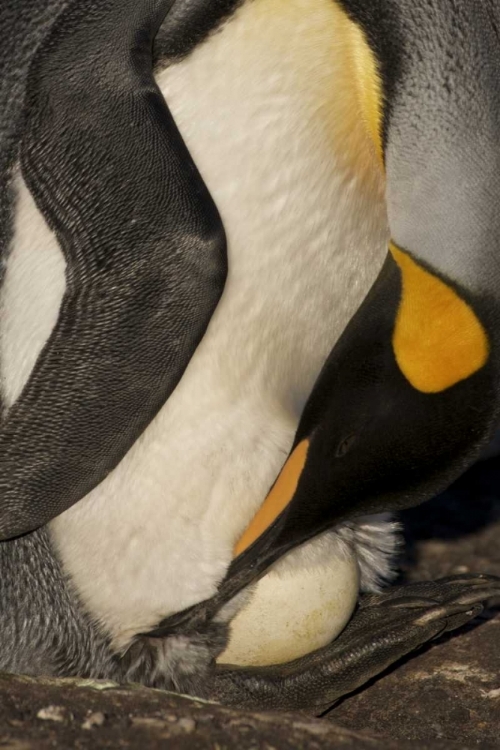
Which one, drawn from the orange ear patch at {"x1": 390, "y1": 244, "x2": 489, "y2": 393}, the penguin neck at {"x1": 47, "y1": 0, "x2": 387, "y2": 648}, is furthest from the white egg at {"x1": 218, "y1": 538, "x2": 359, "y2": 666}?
the orange ear patch at {"x1": 390, "y1": 244, "x2": 489, "y2": 393}

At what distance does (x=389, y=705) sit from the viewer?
3117 mm

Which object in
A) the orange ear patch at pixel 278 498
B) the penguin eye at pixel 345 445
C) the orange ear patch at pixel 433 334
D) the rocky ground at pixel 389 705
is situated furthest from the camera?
the orange ear patch at pixel 278 498

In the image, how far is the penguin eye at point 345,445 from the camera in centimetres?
280

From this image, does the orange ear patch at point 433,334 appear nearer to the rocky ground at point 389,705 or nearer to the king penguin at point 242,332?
the king penguin at point 242,332

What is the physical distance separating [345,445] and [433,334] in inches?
13.4

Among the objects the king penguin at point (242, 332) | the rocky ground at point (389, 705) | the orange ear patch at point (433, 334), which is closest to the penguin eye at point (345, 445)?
the king penguin at point (242, 332)

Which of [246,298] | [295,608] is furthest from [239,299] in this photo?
[295,608]

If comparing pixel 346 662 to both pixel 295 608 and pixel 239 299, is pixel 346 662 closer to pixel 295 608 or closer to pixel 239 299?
pixel 295 608

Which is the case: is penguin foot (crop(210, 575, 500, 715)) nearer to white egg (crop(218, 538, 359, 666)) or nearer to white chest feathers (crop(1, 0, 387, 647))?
white egg (crop(218, 538, 359, 666))

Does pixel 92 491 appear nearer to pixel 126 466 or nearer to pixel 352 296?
pixel 126 466

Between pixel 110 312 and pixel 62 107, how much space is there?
0.44 metres

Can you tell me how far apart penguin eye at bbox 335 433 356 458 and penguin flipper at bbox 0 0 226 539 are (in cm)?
39

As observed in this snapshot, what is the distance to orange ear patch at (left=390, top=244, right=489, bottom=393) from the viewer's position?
102 inches

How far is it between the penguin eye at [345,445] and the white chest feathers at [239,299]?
0.27m
